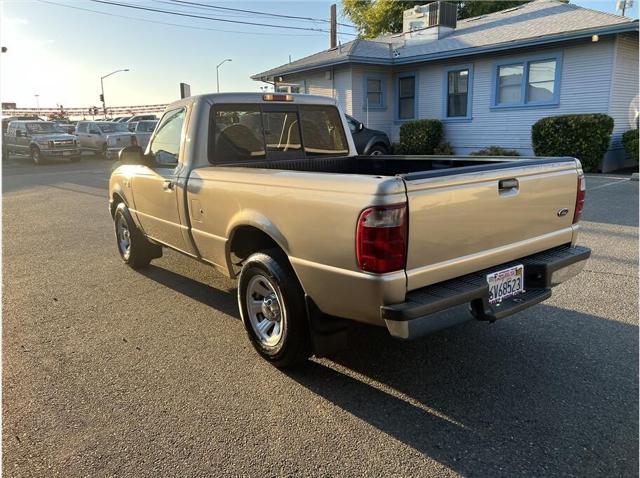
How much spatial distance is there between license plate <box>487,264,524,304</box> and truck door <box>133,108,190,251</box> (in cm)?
279

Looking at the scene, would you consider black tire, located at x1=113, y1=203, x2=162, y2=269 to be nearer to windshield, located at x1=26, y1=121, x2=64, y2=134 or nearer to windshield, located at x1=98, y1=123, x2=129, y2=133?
windshield, located at x1=26, y1=121, x2=64, y2=134

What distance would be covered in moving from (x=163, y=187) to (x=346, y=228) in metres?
2.65

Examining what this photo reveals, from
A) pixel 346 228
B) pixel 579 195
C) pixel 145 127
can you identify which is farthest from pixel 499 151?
pixel 145 127

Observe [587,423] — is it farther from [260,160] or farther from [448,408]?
[260,160]

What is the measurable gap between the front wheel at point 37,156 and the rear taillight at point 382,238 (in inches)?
992

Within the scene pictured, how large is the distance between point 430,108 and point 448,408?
16.2m

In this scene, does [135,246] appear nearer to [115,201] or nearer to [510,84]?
[115,201]

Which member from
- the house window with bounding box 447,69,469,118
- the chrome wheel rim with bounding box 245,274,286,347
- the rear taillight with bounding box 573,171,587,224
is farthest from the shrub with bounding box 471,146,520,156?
the chrome wheel rim with bounding box 245,274,286,347

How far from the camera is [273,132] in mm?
4809

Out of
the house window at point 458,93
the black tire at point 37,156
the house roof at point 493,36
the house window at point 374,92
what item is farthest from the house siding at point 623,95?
the black tire at point 37,156

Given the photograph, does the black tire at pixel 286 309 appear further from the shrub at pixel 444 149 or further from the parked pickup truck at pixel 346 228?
the shrub at pixel 444 149

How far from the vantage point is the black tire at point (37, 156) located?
23722mm

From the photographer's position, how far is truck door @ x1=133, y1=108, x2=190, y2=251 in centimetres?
469

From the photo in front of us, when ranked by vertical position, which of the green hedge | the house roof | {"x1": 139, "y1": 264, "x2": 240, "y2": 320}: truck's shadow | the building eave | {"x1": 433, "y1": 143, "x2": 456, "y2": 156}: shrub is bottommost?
{"x1": 139, "y1": 264, "x2": 240, "y2": 320}: truck's shadow
